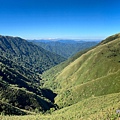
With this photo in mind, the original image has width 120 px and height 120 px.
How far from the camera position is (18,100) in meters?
175

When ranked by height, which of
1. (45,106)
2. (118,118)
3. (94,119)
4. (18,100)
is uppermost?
(118,118)

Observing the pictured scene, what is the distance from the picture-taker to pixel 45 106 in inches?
7692

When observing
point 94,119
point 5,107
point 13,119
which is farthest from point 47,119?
point 94,119

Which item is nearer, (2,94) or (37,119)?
(37,119)

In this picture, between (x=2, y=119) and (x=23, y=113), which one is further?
(x=23, y=113)

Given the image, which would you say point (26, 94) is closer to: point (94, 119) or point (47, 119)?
point (47, 119)

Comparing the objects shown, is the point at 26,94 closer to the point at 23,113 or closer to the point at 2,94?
the point at 2,94

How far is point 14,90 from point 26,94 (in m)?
11.8

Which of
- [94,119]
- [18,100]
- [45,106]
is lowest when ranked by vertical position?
[45,106]

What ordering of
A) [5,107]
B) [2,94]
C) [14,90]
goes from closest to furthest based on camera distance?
[5,107] < [2,94] < [14,90]

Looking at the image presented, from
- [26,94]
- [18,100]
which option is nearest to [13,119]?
[18,100]

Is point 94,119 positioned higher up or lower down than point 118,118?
lower down

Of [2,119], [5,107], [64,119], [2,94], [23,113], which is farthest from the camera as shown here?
[2,94]

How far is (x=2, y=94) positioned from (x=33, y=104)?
28959 millimetres
